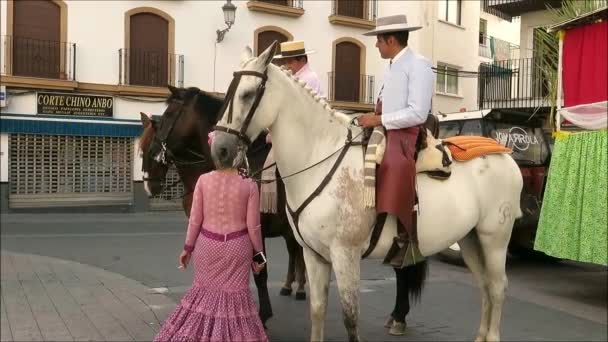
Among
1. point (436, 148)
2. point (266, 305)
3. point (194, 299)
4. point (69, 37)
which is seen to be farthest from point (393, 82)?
point (69, 37)

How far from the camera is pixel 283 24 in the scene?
19.5 meters

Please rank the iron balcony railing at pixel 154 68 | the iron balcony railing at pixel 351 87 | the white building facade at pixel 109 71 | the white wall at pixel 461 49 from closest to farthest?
1. the white building facade at pixel 109 71
2. the iron balcony railing at pixel 154 68
3. the iron balcony railing at pixel 351 87
4. the white wall at pixel 461 49

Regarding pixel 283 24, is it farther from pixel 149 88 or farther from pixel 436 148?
pixel 436 148

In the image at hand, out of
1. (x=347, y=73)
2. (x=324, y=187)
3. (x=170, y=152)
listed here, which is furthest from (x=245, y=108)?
(x=347, y=73)

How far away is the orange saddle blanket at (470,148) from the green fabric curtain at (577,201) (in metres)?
1.56

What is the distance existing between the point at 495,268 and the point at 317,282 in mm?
1517

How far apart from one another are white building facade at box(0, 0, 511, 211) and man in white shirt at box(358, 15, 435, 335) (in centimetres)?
994

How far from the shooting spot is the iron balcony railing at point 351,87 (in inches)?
805

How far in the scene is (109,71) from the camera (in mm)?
16641

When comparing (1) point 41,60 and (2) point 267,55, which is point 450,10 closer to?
(1) point 41,60

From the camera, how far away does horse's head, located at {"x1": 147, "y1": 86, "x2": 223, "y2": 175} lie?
478cm

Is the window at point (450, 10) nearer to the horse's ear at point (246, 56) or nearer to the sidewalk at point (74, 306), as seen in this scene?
the sidewalk at point (74, 306)

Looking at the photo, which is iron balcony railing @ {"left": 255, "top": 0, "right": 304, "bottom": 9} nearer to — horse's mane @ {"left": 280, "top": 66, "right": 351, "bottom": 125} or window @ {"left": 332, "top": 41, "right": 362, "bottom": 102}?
window @ {"left": 332, "top": 41, "right": 362, "bottom": 102}

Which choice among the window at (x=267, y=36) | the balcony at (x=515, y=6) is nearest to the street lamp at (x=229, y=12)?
the window at (x=267, y=36)
